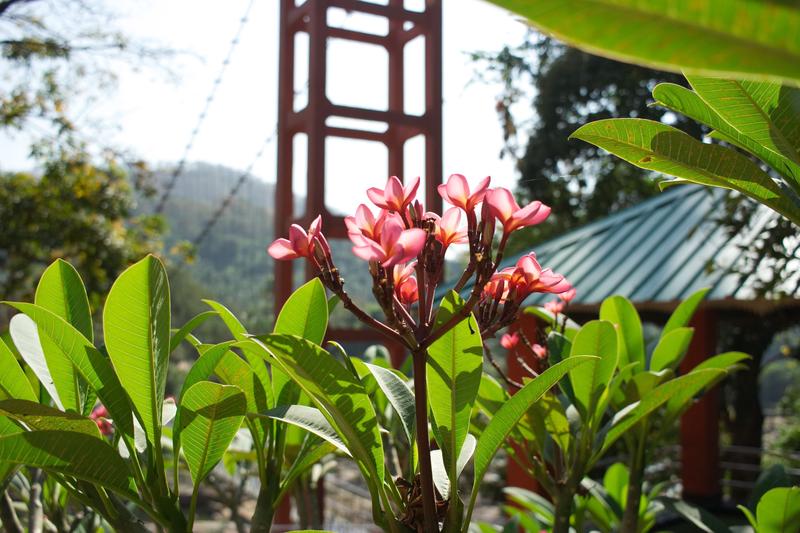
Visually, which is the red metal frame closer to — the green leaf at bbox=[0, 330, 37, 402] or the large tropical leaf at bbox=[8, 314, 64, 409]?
the large tropical leaf at bbox=[8, 314, 64, 409]

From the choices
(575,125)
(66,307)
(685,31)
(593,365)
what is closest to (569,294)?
(593,365)

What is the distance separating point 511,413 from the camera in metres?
0.81

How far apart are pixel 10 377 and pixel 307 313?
0.37m

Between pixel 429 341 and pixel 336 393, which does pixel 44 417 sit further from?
pixel 429 341

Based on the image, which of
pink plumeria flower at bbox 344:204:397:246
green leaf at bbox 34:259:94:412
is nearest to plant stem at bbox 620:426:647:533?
pink plumeria flower at bbox 344:204:397:246

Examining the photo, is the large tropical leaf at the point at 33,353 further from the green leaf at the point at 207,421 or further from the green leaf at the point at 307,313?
the green leaf at the point at 307,313

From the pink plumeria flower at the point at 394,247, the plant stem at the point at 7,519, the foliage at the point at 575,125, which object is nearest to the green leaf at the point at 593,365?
the pink plumeria flower at the point at 394,247

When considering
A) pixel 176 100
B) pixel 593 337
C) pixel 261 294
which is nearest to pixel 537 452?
pixel 593 337

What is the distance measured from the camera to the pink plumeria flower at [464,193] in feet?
2.60

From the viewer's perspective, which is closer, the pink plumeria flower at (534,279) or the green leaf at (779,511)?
the pink plumeria flower at (534,279)

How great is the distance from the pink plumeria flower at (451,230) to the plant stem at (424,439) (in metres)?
0.14

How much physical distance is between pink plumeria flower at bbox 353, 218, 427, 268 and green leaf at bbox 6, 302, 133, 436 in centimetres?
39

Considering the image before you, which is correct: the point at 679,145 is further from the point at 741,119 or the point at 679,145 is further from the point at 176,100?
the point at 176,100

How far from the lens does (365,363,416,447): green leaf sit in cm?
86
